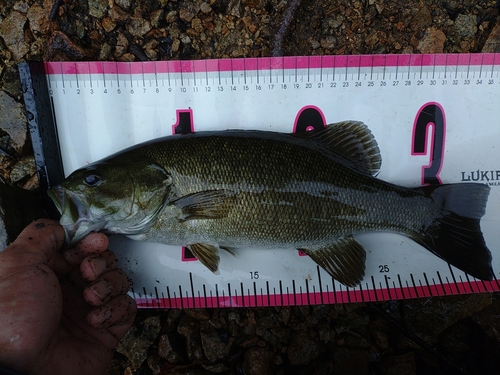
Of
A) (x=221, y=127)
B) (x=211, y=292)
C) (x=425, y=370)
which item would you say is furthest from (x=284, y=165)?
(x=425, y=370)

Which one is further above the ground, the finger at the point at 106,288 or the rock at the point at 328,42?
the rock at the point at 328,42

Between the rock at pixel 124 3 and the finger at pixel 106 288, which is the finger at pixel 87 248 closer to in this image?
the finger at pixel 106 288

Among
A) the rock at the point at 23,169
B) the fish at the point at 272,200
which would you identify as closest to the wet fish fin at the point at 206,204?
the fish at the point at 272,200

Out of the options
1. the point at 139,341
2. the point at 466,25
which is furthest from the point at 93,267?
the point at 466,25

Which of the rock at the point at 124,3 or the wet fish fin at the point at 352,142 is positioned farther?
the rock at the point at 124,3

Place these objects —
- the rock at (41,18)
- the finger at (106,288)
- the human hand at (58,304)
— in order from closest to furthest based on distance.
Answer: the human hand at (58,304) → the finger at (106,288) → the rock at (41,18)

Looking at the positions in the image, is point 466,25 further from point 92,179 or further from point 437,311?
point 92,179
